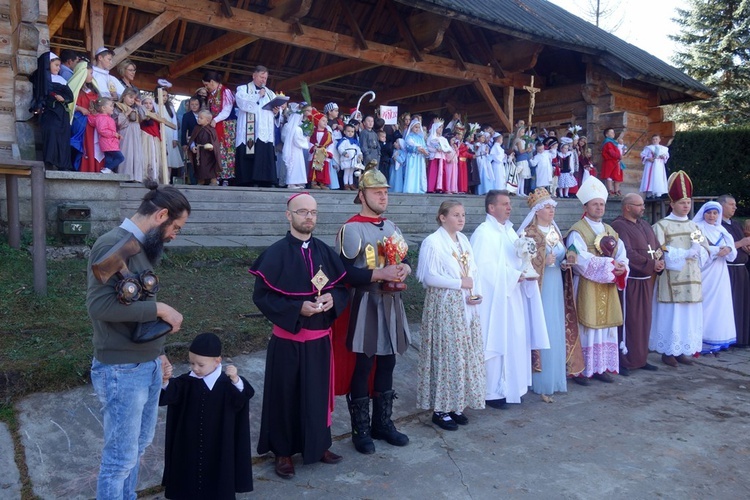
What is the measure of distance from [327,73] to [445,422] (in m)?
11.0

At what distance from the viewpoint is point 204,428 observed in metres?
3.39

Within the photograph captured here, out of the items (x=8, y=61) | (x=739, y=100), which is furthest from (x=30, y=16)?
(x=739, y=100)

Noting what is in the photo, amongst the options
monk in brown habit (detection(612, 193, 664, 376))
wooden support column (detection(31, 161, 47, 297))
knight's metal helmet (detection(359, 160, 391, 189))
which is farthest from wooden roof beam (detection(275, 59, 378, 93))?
knight's metal helmet (detection(359, 160, 391, 189))

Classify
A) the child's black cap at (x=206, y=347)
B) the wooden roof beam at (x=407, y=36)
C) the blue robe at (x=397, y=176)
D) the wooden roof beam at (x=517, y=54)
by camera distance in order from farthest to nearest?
the wooden roof beam at (x=517, y=54), the wooden roof beam at (x=407, y=36), the blue robe at (x=397, y=176), the child's black cap at (x=206, y=347)

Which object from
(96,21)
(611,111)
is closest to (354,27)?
(96,21)

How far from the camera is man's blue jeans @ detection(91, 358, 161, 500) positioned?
2.91 meters

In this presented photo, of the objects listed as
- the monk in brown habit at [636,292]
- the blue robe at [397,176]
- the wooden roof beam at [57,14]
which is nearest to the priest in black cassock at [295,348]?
the monk in brown habit at [636,292]

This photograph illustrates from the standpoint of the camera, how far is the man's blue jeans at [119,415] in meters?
2.91

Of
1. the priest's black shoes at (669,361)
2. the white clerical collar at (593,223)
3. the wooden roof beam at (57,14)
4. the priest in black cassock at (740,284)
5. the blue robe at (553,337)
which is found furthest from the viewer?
the wooden roof beam at (57,14)

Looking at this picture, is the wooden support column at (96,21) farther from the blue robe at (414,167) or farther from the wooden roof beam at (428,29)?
the wooden roof beam at (428,29)

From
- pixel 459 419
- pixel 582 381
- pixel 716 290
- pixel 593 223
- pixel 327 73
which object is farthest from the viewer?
pixel 327 73

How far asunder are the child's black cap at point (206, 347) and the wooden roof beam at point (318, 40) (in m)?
7.85

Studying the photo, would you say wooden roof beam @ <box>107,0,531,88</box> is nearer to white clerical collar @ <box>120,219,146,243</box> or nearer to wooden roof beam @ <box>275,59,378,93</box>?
wooden roof beam @ <box>275,59,378,93</box>

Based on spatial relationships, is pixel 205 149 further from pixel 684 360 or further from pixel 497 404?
pixel 684 360
